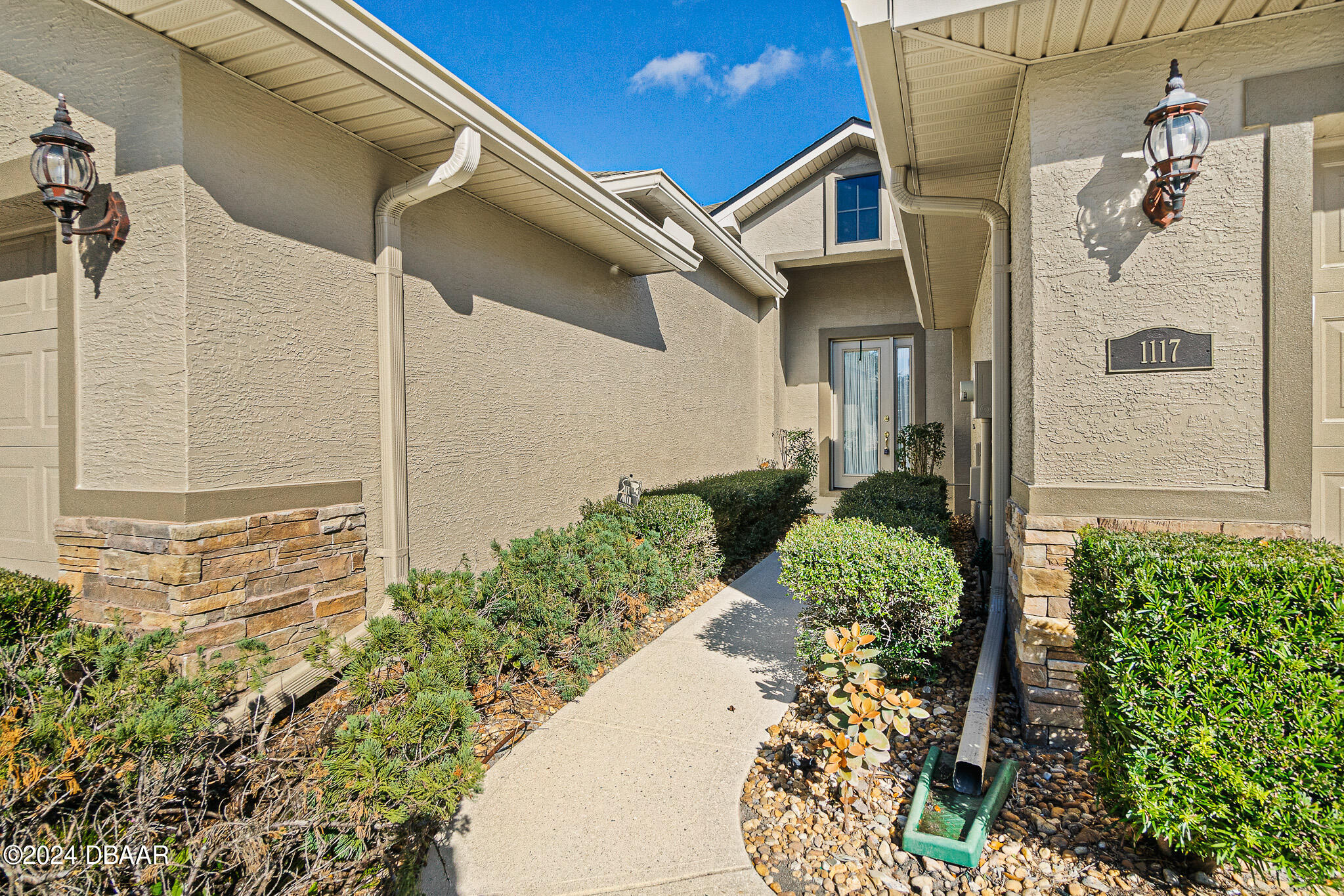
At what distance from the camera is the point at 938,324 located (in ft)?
32.4

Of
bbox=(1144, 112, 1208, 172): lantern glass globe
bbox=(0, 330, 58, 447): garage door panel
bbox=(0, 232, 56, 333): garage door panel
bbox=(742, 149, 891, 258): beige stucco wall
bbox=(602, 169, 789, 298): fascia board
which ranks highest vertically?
bbox=(742, 149, 891, 258): beige stucco wall

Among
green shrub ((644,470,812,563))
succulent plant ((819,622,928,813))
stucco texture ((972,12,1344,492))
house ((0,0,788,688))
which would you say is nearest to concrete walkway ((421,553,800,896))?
succulent plant ((819,622,928,813))

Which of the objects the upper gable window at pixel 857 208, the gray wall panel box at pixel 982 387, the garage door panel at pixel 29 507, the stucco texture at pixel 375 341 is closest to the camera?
the stucco texture at pixel 375 341

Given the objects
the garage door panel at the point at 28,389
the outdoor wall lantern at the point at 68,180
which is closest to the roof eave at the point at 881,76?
the outdoor wall lantern at the point at 68,180

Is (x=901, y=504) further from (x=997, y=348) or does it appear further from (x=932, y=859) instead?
(x=932, y=859)

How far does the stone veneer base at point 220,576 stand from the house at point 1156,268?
384cm

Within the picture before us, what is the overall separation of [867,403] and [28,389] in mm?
10487

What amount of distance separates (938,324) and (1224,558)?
8256mm

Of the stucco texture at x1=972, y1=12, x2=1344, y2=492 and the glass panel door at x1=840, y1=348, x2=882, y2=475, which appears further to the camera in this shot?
the glass panel door at x1=840, y1=348, x2=882, y2=475

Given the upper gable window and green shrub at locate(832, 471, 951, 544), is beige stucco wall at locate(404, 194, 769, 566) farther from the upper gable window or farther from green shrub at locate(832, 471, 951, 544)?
the upper gable window

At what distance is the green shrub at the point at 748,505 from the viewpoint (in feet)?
22.4

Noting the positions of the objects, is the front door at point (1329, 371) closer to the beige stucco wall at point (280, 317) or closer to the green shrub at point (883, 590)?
the green shrub at point (883, 590)

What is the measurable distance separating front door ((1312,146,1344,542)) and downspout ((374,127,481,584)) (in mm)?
4471

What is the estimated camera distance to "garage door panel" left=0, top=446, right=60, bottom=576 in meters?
3.91
